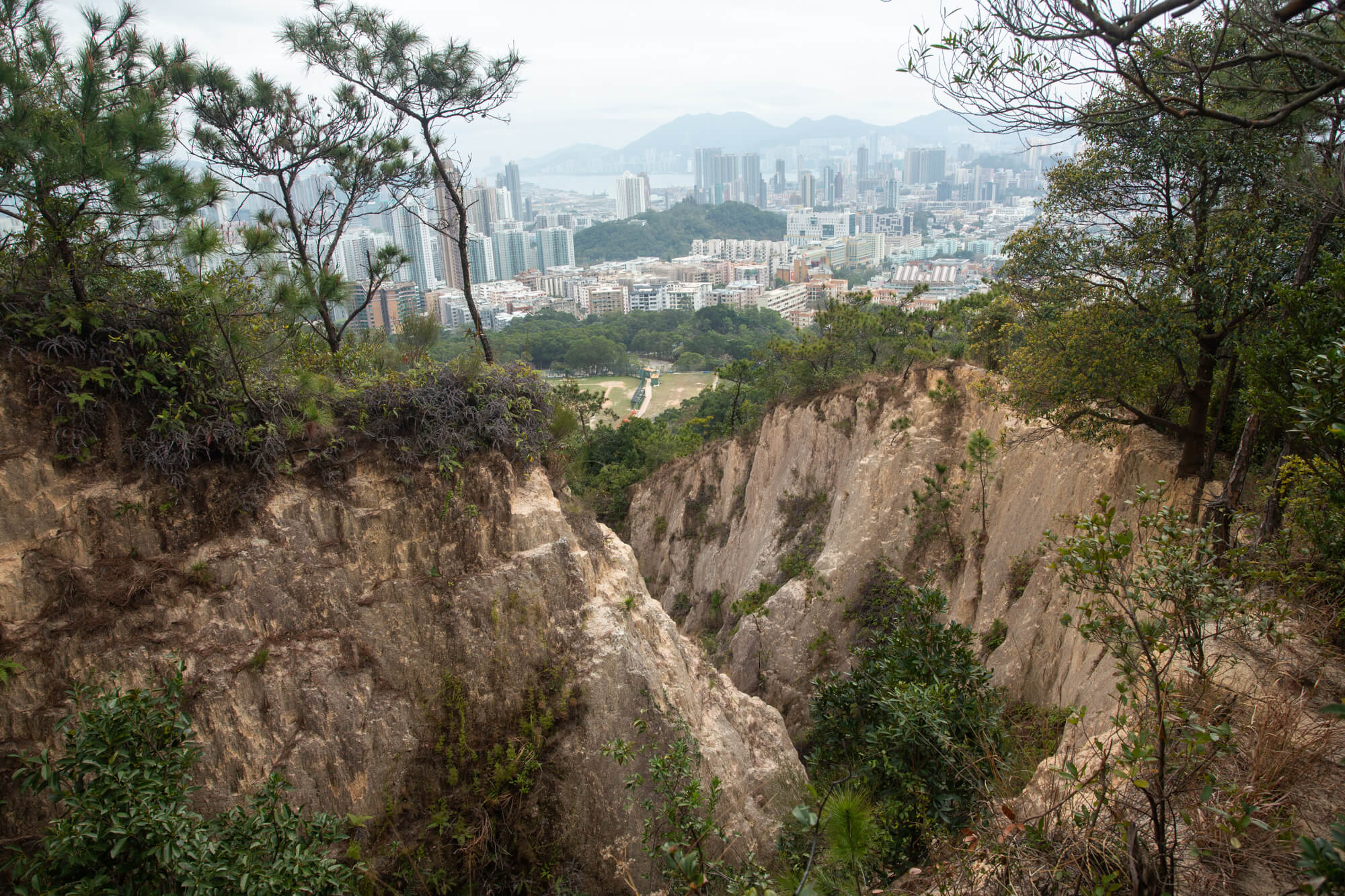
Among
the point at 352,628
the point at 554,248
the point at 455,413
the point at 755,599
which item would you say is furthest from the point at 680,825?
the point at 554,248

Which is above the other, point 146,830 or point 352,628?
point 146,830

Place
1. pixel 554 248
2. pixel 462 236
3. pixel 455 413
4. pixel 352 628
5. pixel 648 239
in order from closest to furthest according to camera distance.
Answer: pixel 352 628 < pixel 455 413 < pixel 462 236 < pixel 554 248 < pixel 648 239

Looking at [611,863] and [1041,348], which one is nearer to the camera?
[611,863]

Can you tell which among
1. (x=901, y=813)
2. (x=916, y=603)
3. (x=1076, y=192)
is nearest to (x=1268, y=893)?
(x=901, y=813)

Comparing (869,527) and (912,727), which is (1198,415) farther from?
(869,527)

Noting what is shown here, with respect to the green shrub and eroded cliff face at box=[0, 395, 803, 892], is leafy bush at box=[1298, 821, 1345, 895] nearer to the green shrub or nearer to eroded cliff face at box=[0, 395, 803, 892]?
eroded cliff face at box=[0, 395, 803, 892]

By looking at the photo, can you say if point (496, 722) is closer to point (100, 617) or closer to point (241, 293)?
point (100, 617)
